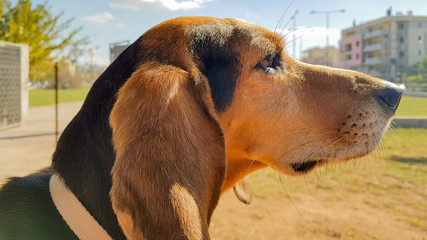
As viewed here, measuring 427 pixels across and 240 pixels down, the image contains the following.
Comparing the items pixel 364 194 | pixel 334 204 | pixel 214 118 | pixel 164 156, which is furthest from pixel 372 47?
pixel 164 156

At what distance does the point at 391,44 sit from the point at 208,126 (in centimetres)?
9412

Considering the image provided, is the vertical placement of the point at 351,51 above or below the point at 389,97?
above

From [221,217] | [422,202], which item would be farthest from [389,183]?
[221,217]

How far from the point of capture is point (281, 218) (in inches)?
223

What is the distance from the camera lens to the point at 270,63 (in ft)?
9.50

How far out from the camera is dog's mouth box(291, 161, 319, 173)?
304 cm

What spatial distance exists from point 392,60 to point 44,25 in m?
75.1

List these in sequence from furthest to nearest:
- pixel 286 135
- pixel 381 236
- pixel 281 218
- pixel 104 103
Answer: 1. pixel 281 218
2. pixel 381 236
3. pixel 286 135
4. pixel 104 103

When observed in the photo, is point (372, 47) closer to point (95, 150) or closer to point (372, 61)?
point (372, 61)

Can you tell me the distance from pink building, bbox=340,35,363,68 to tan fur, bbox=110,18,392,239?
319 ft

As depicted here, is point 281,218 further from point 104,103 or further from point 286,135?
point 104,103

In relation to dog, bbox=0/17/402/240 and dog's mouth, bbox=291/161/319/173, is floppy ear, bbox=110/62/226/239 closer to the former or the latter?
dog, bbox=0/17/402/240

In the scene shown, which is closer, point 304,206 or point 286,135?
point 286,135

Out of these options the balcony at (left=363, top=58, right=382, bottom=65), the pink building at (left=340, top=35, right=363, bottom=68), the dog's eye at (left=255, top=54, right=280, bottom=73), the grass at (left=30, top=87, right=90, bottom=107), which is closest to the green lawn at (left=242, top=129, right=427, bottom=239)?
the dog's eye at (left=255, top=54, right=280, bottom=73)
